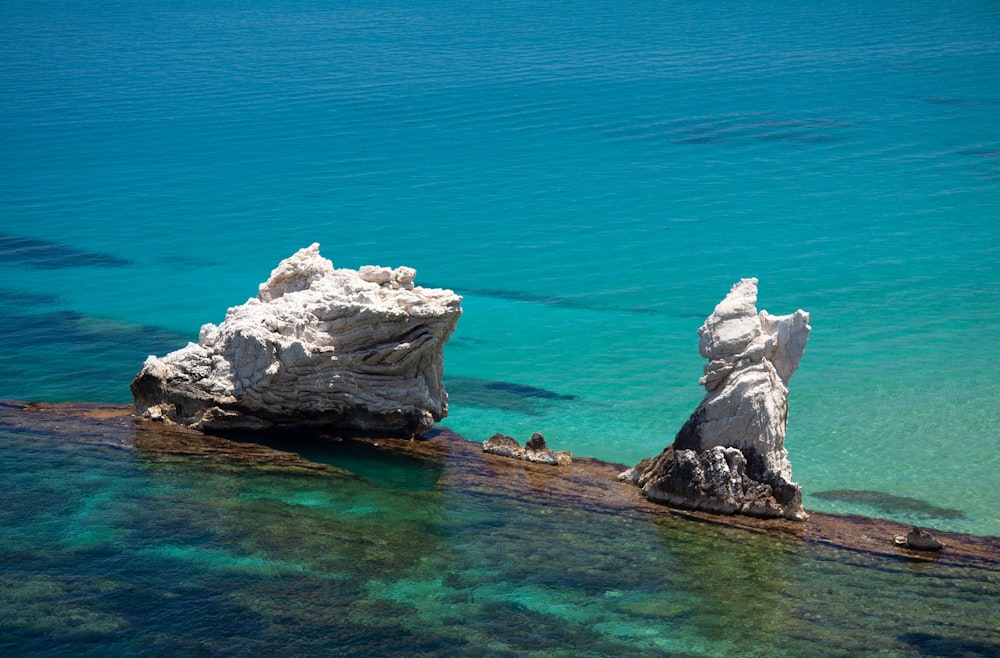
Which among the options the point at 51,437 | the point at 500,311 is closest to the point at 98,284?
the point at 500,311

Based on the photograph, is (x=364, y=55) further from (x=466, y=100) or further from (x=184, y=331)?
(x=184, y=331)

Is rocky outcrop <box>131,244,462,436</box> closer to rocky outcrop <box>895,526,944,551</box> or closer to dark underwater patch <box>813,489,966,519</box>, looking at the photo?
dark underwater patch <box>813,489,966,519</box>

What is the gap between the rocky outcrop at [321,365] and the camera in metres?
14.9

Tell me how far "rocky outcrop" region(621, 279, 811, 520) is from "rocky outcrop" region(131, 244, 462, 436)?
3358mm

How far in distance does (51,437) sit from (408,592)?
6.02m

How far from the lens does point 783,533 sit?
1276cm

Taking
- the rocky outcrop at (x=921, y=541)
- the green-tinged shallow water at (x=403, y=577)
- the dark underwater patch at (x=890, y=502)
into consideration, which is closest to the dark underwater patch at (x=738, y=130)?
the dark underwater patch at (x=890, y=502)

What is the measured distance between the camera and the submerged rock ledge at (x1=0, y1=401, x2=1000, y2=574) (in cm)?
1266

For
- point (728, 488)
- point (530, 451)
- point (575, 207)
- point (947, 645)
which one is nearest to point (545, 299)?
point (575, 207)

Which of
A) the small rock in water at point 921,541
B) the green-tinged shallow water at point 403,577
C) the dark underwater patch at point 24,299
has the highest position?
the dark underwater patch at point 24,299

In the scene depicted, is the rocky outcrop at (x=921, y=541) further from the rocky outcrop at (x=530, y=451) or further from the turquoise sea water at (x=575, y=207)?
the rocky outcrop at (x=530, y=451)

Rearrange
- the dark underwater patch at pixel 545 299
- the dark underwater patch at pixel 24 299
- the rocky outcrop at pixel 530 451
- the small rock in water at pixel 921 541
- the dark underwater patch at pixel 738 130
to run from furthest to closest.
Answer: the dark underwater patch at pixel 738 130
the dark underwater patch at pixel 545 299
the dark underwater patch at pixel 24 299
the rocky outcrop at pixel 530 451
the small rock in water at pixel 921 541

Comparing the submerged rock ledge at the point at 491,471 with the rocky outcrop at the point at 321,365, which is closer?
the submerged rock ledge at the point at 491,471

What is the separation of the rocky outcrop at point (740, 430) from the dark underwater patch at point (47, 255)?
16788 millimetres
